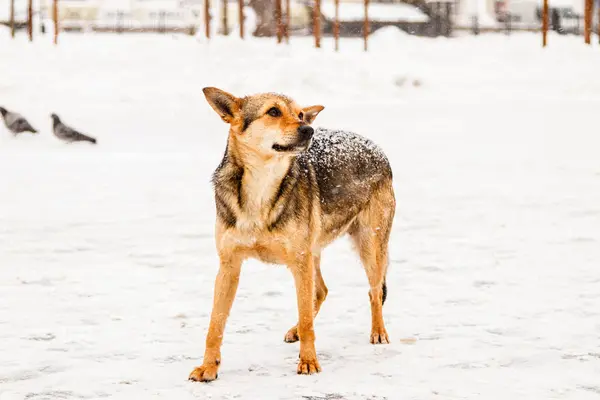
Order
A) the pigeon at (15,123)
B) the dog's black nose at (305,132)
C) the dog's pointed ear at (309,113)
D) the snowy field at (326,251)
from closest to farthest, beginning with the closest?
the dog's black nose at (305,132) → the snowy field at (326,251) → the dog's pointed ear at (309,113) → the pigeon at (15,123)

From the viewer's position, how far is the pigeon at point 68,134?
16.7 m

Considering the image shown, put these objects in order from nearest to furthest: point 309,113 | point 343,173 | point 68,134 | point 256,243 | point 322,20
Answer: point 256,243 < point 309,113 < point 343,173 < point 68,134 < point 322,20

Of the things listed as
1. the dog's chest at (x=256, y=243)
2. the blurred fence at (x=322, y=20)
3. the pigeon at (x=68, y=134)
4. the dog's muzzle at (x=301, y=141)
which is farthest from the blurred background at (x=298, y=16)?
the dog's muzzle at (x=301, y=141)

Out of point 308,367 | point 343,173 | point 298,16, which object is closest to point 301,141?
point 343,173

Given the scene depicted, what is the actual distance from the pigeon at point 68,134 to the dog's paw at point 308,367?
39.1 ft

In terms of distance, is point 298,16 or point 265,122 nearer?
point 265,122

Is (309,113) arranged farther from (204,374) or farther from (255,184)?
(204,374)

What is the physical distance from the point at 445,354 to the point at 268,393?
49.6 inches

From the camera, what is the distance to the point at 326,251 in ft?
29.9

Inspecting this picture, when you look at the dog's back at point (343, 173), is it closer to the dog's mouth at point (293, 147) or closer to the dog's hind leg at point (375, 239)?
the dog's hind leg at point (375, 239)

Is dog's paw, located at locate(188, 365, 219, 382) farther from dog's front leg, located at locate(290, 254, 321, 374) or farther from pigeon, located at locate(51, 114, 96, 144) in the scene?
pigeon, located at locate(51, 114, 96, 144)

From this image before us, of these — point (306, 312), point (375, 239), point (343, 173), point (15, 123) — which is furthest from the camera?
point (15, 123)

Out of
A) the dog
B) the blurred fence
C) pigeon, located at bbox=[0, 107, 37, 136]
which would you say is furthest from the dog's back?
the blurred fence

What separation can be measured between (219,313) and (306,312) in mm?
493
